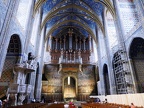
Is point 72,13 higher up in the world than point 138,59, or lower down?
higher up

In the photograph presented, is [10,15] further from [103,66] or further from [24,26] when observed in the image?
[103,66]

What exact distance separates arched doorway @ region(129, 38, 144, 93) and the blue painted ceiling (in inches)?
317

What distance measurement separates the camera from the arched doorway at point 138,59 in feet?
32.6

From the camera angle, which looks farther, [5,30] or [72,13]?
[72,13]

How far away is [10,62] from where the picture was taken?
10.0 metres

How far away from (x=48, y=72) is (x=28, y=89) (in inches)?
421

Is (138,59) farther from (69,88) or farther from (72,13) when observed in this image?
(72,13)

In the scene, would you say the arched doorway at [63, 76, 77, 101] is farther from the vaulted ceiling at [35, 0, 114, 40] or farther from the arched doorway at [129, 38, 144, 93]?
the arched doorway at [129, 38, 144, 93]

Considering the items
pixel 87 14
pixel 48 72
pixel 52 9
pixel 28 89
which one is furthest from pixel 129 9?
pixel 48 72

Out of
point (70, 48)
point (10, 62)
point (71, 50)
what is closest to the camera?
point (10, 62)

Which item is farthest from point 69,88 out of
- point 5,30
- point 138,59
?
point 5,30

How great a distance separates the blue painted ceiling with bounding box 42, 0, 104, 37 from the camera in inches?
636

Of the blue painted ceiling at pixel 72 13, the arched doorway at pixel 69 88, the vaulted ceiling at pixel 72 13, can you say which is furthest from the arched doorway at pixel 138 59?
the arched doorway at pixel 69 88

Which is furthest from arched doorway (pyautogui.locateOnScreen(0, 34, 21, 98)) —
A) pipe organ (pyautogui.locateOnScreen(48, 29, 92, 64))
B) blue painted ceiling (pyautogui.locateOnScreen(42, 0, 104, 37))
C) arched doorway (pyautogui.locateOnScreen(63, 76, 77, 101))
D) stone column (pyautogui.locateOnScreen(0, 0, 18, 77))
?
arched doorway (pyautogui.locateOnScreen(63, 76, 77, 101))
